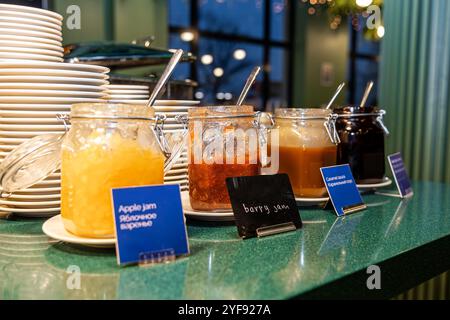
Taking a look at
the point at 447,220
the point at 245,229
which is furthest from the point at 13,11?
the point at 447,220

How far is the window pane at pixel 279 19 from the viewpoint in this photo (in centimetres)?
642

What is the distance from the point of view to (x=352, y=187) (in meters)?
1.09

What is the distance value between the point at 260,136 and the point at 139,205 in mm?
336

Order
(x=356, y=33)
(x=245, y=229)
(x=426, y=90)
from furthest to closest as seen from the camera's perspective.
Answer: (x=356, y=33) → (x=426, y=90) → (x=245, y=229)

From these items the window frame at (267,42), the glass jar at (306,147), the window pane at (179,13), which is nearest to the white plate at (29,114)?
the glass jar at (306,147)

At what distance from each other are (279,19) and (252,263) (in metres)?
6.23

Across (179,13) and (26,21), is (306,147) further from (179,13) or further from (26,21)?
(179,13)

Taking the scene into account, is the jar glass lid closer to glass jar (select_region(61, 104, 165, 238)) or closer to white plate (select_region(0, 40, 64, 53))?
glass jar (select_region(61, 104, 165, 238))

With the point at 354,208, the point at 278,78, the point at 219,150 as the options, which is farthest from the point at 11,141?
the point at 278,78

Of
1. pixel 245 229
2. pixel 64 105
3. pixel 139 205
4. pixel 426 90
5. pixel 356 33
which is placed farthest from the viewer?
pixel 356 33

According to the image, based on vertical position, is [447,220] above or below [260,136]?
below

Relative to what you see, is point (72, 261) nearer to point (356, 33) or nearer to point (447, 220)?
point (447, 220)

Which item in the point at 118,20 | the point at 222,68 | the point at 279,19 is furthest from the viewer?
the point at 279,19

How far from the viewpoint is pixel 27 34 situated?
100 centimetres
